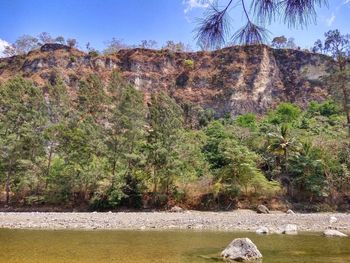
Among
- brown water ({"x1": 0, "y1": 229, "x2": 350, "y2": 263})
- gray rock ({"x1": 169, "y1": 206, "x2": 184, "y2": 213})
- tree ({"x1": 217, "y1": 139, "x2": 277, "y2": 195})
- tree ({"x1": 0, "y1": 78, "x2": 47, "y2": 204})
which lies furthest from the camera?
tree ({"x1": 0, "y1": 78, "x2": 47, "y2": 204})

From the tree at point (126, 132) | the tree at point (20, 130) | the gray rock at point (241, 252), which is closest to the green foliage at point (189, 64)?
the tree at point (20, 130)

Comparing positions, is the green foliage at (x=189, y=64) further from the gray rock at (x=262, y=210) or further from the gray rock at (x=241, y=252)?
the gray rock at (x=241, y=252)

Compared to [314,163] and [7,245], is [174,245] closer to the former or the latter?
[7,245]

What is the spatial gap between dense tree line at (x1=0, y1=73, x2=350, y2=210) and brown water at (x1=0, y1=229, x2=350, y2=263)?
18637 millimetres

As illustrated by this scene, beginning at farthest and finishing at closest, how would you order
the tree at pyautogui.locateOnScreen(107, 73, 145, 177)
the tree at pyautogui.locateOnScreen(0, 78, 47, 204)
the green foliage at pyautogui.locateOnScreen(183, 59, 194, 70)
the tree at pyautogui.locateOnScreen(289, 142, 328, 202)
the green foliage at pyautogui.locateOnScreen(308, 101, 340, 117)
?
the green foliage at pyautogui.locateOnScreen(183, 59, 194, 70) < the green foliage at pyautogui.locateOnScreen(308, 101, 340, 117) < the tree at pyautogui.locateOnScreen(0, 78, 47, 204) < the tree at pyautogui.locateOnScreen(107, 73, 145, 177) < the tree at pyautogui.locateOnScreen(289, 142, 328, 202)

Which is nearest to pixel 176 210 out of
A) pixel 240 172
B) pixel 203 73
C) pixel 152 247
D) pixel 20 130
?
pixel 240 172

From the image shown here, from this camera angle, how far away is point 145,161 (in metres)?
40.0

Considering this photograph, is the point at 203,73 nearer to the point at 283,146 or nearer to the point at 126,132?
the point at 126,132

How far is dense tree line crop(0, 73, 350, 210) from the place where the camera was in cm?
3909

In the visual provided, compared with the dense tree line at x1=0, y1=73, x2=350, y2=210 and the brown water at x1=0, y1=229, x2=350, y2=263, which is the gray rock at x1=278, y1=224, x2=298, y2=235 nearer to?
the brown water at x1=0, y1=229, x2=350, y2=263

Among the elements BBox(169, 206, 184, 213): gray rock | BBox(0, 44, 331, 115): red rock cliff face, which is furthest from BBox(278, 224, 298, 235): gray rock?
BBox(0, 44, 331, 115): red rock cliff face

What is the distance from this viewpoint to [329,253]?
14.4m

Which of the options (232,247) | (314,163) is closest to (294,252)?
(232,247)

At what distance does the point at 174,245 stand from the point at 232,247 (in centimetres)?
367
